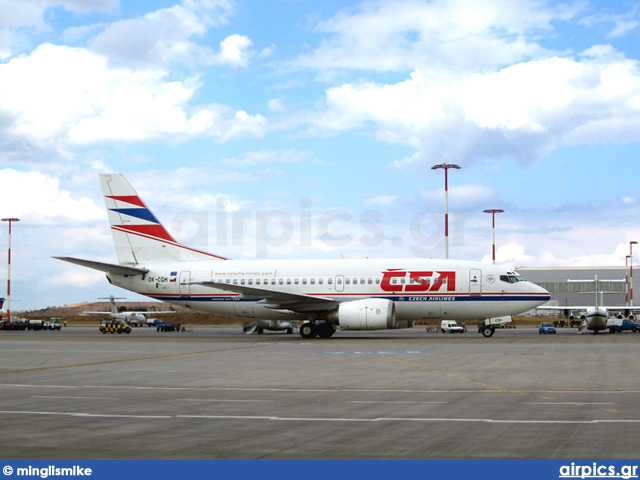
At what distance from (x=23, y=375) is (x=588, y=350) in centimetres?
2229

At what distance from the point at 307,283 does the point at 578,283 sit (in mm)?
112751

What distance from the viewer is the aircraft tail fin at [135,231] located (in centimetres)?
4503

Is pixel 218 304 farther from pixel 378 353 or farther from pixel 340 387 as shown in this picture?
pixel 340 387

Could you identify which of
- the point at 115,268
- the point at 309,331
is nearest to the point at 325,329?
the point at 309,331

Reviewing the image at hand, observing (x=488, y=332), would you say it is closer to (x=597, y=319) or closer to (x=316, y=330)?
(x=316, y=330)

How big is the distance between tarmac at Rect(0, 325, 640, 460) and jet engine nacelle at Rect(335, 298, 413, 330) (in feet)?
42.9

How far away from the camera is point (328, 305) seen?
39.5 m

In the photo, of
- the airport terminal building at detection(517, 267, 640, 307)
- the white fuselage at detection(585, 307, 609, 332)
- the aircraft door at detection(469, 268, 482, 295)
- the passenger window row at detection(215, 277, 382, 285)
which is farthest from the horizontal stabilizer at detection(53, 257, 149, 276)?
the airport terminal building at detection(517, 267, 640, 307)

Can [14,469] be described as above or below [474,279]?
below

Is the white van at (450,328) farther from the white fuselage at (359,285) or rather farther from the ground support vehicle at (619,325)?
the white fuselage at (359,285)

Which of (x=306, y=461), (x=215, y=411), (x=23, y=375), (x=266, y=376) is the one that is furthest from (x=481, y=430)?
(x=23, y=375)

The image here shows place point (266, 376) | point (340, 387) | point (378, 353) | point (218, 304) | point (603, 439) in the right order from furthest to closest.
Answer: point (218, 304), point (378, 353), point (266, 376), point (340, 387), point (603, 439)

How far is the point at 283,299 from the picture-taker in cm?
3938

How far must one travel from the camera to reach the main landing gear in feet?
134
